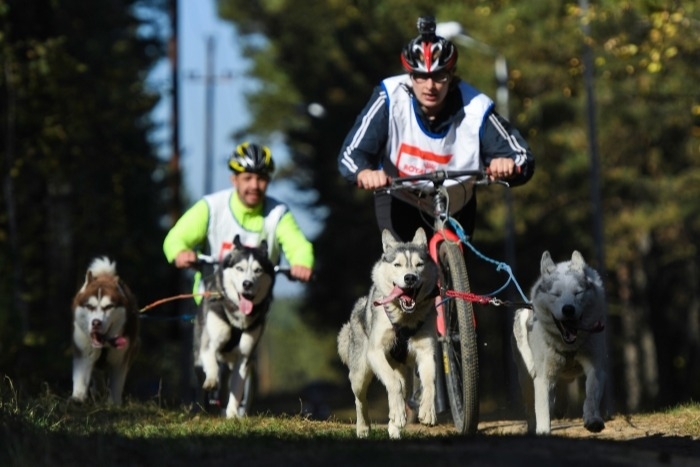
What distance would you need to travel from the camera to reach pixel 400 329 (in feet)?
31.3

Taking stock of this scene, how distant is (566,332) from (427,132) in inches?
70.5

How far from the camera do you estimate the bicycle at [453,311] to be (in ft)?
30.4

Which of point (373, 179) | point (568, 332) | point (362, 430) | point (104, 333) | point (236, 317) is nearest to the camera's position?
point (568, 332)

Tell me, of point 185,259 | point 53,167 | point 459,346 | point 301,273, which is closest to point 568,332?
point 459,346

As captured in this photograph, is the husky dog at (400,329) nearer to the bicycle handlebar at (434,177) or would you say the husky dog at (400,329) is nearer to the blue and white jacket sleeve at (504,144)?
the bicycle handlebar at (434,177)

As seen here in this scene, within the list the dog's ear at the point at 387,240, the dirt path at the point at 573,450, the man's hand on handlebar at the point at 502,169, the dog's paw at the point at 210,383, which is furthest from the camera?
the dog's paw at the point at 210,383

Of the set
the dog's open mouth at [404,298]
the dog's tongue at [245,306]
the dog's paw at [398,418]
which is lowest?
the dog's paw at [398,418]

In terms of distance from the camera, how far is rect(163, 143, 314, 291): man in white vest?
1265cm

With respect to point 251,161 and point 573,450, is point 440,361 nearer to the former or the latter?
point 573,450

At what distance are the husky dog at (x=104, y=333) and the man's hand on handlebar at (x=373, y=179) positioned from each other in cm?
384

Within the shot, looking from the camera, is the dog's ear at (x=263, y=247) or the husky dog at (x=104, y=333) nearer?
the dog's ear at (x=263, y=247)

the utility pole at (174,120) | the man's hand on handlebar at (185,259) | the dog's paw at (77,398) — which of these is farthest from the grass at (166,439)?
the utility pole at (174,120)

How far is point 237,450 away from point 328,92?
37.3 meters

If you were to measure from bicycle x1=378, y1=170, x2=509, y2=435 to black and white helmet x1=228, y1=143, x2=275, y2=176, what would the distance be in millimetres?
2759
